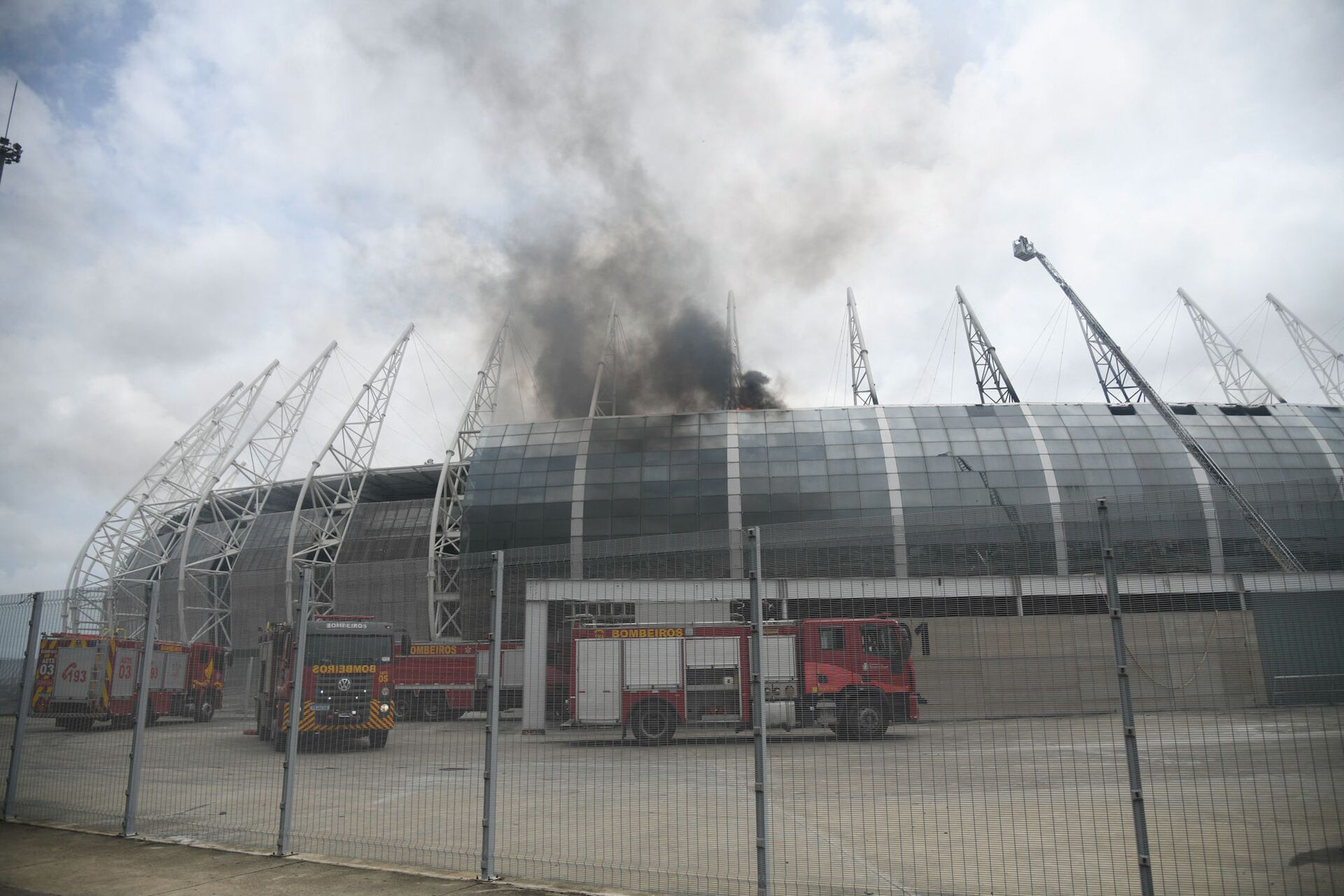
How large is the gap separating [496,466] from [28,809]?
40708 millimetres

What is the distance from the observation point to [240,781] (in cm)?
1359

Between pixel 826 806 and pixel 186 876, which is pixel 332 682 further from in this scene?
pixel 826 806

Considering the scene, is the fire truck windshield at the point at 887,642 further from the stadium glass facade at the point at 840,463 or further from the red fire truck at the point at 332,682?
the stadium glass facade at the point at 840,463

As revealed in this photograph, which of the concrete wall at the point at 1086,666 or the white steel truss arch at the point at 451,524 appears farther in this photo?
the white steel truss arch at the point at 451,524

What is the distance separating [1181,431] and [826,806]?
163ft

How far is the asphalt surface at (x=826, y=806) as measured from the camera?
22.6ft

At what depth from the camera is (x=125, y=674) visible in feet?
59.0

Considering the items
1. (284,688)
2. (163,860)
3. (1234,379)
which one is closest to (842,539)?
(163,860)

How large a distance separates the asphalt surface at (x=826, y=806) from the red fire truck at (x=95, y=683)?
→ 55 cm

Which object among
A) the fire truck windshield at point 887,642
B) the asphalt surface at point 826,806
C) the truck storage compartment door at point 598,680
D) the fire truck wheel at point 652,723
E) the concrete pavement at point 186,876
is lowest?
the concrete pavement at point 186,876

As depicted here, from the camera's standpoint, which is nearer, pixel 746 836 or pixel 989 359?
pixel 746 836

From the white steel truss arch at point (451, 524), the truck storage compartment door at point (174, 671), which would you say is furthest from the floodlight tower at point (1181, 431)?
the white steel truss arch at point (451, 524)

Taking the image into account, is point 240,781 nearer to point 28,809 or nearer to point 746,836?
point 28,809

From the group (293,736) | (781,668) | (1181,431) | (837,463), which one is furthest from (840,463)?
(293,736)
